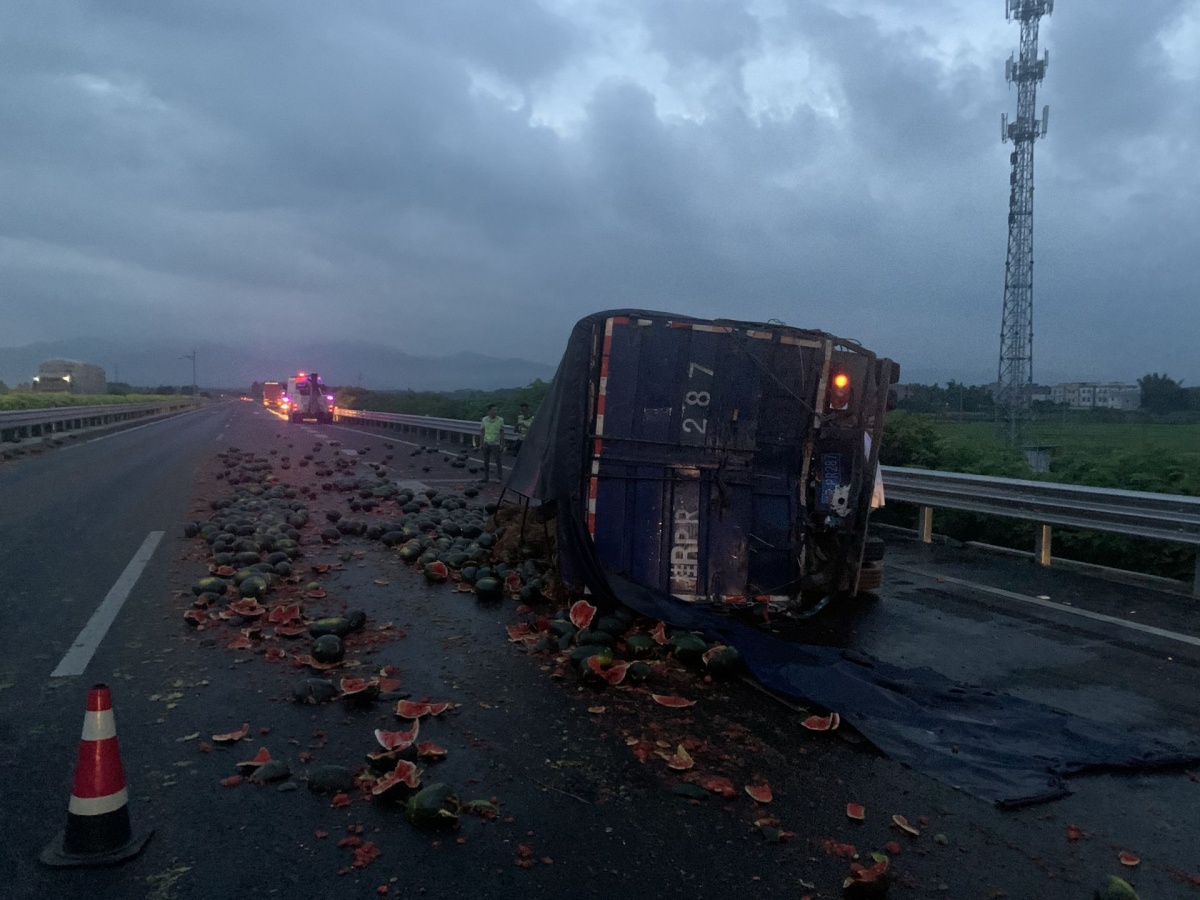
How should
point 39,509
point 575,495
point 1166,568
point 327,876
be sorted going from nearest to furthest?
point 327,876, point 575,495, point 1166,568, point 39,509

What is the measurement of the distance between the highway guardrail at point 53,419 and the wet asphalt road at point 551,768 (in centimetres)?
2424

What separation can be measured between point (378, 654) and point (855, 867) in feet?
13.8

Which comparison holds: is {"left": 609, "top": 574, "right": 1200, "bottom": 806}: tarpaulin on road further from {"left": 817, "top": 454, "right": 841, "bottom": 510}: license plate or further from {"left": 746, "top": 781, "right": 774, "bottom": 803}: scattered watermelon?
{"left": 817, "top": 454, "right": 841, "bottom": 510}: license plate

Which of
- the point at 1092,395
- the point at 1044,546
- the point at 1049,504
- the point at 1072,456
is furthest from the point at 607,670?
the point at 1092,395

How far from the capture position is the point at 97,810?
3.83 m

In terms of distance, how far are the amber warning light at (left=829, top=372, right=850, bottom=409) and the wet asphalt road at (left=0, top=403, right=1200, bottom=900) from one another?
201 centimetres

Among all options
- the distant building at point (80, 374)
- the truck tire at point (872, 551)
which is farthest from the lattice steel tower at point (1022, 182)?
the distant building at point (80, 374)

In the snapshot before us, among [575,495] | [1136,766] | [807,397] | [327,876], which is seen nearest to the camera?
[327,876]

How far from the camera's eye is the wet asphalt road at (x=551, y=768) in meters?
3.76

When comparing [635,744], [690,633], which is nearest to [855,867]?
[635,744]

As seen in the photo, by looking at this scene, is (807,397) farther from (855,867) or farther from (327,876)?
(327,876)

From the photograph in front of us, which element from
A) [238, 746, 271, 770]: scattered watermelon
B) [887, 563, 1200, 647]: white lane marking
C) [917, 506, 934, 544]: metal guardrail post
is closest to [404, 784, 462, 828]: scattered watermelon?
[238, 746, 271, 770]: scattered watermelon

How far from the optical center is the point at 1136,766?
501 cm

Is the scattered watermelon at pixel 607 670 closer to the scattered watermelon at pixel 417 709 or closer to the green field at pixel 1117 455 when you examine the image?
the scattered watermelon at pixel 417 709
